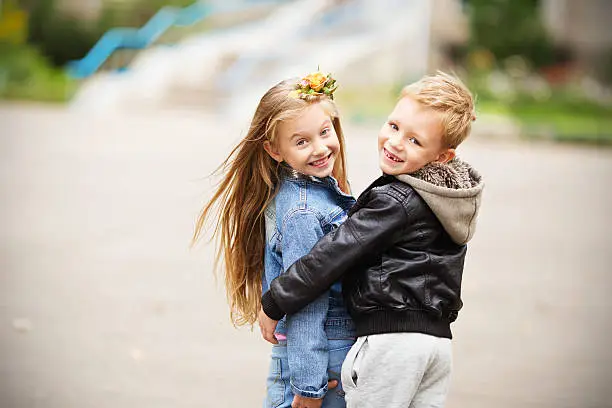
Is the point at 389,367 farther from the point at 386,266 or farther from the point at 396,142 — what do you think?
the point at 396,142

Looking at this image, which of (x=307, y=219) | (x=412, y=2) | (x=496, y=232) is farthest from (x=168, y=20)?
(x=307, y=219)

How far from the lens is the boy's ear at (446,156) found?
8.38ft

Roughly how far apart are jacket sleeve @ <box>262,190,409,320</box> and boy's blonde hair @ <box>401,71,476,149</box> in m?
0.26

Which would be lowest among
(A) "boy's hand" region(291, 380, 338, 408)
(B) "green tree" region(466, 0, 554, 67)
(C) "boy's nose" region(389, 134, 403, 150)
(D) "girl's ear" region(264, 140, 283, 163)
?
(B) "green tree" region(466, 0, 554, 67)

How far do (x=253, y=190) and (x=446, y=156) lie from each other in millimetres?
608

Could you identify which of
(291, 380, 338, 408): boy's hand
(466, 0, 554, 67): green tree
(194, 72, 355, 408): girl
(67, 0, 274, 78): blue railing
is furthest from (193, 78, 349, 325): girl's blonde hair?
(466, 0, 554, 67): green tree

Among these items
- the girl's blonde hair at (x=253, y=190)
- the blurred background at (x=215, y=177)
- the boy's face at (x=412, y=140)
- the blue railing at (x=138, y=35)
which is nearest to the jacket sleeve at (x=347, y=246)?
the boy's face at (x=412, y=140)

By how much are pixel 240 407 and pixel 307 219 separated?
2064 millimetres

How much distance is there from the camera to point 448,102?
2.48 m

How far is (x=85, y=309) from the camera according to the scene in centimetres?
583

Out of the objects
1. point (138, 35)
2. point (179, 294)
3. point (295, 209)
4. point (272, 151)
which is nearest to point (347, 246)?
point (295, 209)

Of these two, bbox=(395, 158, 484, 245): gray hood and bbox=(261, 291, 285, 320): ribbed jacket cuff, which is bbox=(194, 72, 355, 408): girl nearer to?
bbox=(261, 291, 285, 320): ribbed jacket cuff

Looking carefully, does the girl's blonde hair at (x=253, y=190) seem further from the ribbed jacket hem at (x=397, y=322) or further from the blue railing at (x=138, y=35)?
the blue railing at (x=138, y=35)

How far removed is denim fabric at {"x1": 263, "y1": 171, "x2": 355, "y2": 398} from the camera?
2.52 metres
